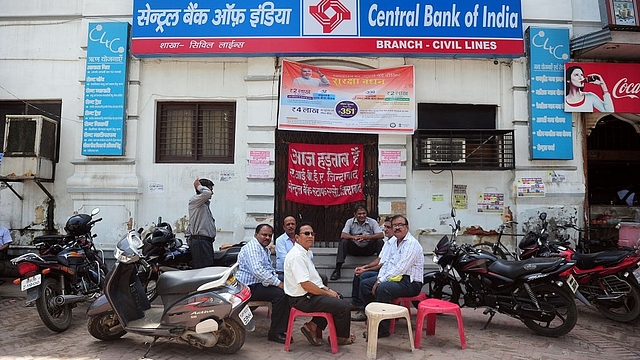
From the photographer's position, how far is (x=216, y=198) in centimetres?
839

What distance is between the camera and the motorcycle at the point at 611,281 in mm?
5895

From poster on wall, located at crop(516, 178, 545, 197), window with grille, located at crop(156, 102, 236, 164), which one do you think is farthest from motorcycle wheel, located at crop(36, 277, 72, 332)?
poster on wall, located at crop(516, 178, 545, 197)

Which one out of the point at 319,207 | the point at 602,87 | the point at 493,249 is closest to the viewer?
the point at 493,249

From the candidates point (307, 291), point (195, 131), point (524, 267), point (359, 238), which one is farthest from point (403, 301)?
point (195, 131)

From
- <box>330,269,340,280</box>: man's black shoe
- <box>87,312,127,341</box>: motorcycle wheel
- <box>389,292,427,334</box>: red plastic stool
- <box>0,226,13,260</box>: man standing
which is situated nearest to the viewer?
<box>87,312,127,341</box>: motorcycle wheel

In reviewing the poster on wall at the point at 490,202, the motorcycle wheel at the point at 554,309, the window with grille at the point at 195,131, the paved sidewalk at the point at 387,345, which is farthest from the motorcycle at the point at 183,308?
the poster on wall at the point at 490,202

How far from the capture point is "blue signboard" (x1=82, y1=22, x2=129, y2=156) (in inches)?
327

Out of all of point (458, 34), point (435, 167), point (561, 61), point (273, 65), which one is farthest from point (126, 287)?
point (561, 61)

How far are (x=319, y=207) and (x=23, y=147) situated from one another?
574cm

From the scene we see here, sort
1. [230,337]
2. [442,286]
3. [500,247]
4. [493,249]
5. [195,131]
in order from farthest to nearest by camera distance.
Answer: [195,131]
[500,247]
[493,249]
[442,286]
[230,337]

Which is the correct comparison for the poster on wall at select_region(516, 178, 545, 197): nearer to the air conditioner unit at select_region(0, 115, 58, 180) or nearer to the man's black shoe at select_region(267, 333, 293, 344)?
the man's black shoe at select_region(267, 333, 293, 344)

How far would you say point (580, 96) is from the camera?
8289 millimetres

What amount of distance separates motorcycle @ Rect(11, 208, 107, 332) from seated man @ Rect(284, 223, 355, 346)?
2498 millimetres

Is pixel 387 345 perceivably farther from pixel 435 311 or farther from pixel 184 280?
pixel 184 280
